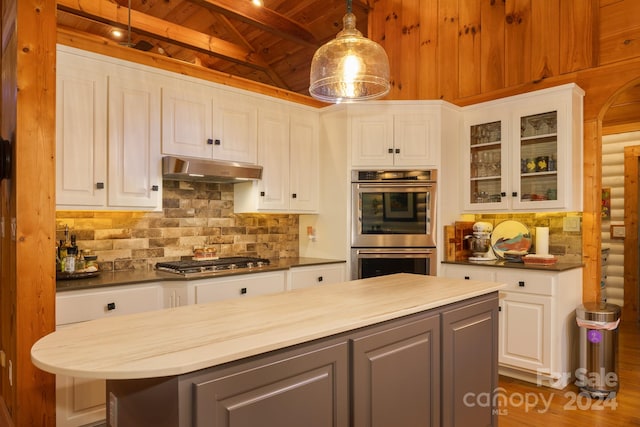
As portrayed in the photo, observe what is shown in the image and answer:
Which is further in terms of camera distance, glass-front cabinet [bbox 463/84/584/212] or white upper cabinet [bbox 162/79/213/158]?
glass-front cabinet [bbox 463/84/584/212]

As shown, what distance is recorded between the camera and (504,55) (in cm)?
394

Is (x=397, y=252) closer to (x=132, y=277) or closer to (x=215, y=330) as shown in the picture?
(x=132, y=277)

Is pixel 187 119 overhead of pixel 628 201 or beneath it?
overhead

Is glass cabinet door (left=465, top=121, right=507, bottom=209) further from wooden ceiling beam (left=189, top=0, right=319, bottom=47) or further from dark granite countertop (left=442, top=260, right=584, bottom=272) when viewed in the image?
wooden ceiling beam (left=189, top=0, right=319, bottom=47)

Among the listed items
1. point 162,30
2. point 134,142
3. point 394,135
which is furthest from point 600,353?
point 162,30

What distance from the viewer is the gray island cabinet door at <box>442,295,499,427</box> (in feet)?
6.50

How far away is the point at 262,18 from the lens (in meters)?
4.24

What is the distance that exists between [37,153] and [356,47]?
1.75 m

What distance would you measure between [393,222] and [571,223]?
148 centimetres

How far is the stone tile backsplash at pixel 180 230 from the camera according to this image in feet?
10.0

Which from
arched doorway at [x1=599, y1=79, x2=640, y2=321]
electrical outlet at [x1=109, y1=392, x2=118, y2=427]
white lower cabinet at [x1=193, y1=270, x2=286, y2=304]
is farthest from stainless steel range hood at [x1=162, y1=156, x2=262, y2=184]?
arched doorway at [x1=599, y1=79, x2=640, y2=321]

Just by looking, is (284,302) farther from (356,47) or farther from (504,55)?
(504,55)

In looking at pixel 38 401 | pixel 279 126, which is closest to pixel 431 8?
pixel 279 126

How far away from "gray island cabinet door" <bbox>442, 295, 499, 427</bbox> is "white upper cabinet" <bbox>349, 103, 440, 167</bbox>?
183 centimetres
